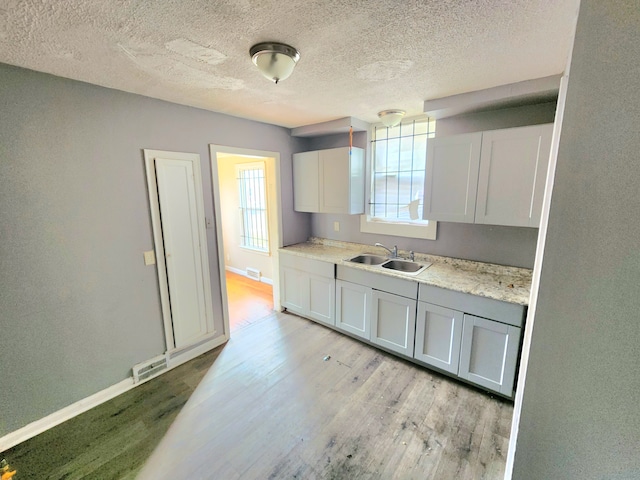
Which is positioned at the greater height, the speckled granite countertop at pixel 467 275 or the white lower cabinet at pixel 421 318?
the speckled granite countertop at pixel 467 275

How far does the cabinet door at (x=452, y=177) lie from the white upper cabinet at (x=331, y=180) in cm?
86

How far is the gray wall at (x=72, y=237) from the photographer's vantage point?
1667 mm

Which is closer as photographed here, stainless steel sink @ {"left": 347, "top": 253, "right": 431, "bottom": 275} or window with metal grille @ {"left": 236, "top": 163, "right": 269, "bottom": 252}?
stainless steel sink @ {"left": 347, "top": 253, "right": 431, "bottom": 275}

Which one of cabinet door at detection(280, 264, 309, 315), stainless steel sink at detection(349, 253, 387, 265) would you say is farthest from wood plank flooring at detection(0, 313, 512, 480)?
stainless steel sink at detection(349, 253, 387, 265)

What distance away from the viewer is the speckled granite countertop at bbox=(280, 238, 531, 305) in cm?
202

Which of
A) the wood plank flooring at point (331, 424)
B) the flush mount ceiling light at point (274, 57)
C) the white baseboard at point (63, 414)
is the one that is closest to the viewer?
the flush mount ceiling light at point (274, 57)

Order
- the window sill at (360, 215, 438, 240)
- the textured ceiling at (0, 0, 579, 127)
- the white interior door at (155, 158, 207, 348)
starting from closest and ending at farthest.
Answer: the textured ceiling at (0, 0, 579, 127), the white interior door at (155, 158, 207, 348), the window sill at (360, 215, 438, 240)

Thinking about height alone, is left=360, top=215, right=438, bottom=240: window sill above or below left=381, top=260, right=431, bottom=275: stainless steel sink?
above

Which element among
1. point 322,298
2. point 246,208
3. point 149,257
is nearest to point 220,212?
point 149,257

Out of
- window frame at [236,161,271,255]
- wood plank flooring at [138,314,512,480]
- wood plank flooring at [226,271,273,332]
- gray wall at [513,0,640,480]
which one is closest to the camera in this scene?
gray wall at [513,0,640,480]

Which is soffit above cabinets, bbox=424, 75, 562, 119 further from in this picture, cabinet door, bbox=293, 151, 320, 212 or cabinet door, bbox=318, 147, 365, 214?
cabinet door, bbox=293, 151, 320, 212

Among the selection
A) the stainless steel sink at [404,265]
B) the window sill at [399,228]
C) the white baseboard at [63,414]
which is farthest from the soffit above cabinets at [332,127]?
the white baseboard at [63,414]

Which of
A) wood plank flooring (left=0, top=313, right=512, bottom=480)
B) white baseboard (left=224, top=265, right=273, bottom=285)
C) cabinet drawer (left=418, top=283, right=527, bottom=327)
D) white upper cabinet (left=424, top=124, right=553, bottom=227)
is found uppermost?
white upper cabinet (left=424, top=124, right=553, bottom=227)

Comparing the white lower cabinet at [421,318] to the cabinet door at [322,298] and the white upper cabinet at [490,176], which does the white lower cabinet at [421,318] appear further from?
the white upper cabinet at [490,176]
